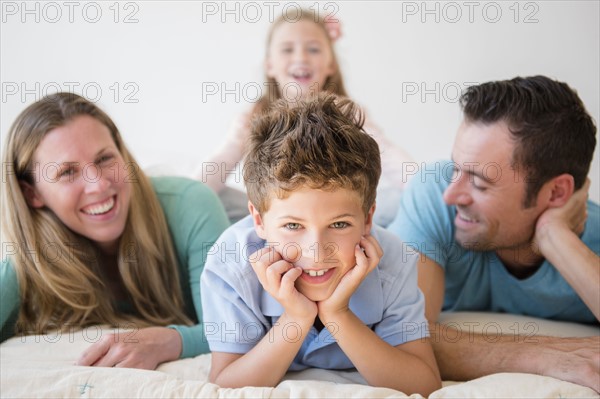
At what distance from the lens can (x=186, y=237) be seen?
5.76ft

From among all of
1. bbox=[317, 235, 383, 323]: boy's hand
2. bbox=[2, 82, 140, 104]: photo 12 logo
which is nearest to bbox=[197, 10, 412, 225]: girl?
bbox=[2, 82, 140, 104]: photo 12 logo

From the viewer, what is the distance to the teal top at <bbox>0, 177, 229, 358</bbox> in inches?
64.1

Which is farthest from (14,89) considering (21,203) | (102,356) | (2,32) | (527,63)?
(527,63)

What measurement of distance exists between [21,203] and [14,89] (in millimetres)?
1051

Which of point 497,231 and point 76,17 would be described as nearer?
point 497,231

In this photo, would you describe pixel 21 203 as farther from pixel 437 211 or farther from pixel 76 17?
pixel 76 17

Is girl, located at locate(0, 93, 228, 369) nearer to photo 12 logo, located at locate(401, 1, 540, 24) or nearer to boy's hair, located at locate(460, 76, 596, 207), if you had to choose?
boy's hair, located at locate(460, 76, 596, 207)

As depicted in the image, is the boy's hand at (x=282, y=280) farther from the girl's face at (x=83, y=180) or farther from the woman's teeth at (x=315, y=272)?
the girl's face at (x=83, y=180)

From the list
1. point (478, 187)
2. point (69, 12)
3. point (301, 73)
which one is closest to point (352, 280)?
point (478, 187)

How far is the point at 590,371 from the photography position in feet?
A: 4.23

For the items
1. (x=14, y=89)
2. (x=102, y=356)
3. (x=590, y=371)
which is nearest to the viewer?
(x=590, y=371)

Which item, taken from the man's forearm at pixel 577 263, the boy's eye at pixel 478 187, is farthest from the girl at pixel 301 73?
the man's forearm at pixel 577 263

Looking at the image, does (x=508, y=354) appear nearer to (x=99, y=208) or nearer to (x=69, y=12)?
(x=99, y=208)

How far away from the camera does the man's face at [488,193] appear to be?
5.35 ft
